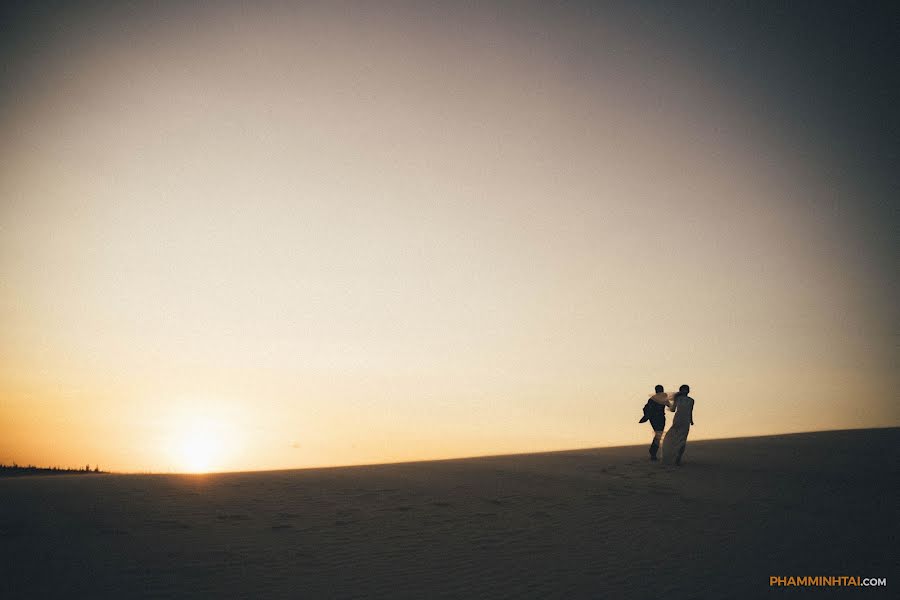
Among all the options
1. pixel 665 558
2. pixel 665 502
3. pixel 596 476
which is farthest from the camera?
pixel 596 476

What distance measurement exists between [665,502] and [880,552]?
3.24 meters

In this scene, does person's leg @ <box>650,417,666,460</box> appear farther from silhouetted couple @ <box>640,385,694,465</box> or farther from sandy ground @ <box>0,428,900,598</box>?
sandy ground @ <box>0,428,900,598</box>

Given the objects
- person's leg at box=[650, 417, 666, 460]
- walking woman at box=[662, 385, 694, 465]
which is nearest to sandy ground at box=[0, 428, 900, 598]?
walking woman at box=[662, 385, 694, 465]

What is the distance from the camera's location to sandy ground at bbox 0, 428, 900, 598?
5730 millimetres

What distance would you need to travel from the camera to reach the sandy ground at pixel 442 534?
573cm

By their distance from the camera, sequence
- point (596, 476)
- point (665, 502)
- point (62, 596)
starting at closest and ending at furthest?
point (62, 596), point (665, 502), point (596, 476)

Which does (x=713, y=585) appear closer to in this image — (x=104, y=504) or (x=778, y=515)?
(x=778, y=515)

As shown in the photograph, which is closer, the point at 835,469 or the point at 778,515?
the point at 778,515

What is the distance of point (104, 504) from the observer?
332 inches

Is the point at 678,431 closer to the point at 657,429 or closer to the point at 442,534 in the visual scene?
the point at 657,429

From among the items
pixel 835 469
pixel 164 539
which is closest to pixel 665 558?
pixel 164 539

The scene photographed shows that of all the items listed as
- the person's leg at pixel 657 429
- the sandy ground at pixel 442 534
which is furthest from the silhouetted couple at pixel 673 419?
the sandy ground at pixel 442 534

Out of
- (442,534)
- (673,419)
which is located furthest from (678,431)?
(442,534)

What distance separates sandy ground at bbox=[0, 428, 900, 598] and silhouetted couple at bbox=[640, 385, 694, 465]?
3.61 feet
